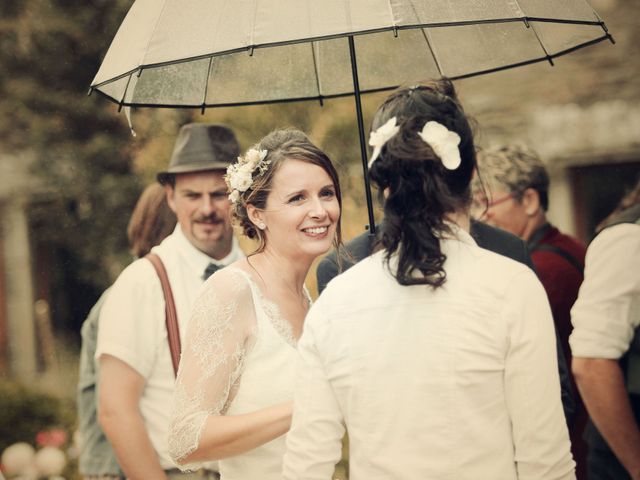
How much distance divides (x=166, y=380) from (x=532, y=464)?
188 centimetres

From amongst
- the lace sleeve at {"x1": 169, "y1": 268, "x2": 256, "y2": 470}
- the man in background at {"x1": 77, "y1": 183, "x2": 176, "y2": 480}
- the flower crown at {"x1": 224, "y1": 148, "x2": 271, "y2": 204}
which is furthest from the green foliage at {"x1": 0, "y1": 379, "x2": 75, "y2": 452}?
the flower crown at {"x1": 224, "y1": 148, "x2": 271, "y2": 204}

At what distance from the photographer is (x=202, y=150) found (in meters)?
3.79

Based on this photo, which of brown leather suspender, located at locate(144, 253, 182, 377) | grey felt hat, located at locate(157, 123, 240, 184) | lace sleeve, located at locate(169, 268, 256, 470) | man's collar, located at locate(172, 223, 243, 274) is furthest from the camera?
grey felt hat, located at locate(157, 123, 240, 184)

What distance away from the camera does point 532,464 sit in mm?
1796

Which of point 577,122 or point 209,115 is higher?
point 209,115

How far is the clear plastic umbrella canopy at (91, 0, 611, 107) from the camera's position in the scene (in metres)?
2.12

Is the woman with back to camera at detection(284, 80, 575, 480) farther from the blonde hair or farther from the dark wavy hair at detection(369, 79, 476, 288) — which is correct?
the blonde hair

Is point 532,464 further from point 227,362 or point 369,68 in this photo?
point 369,68

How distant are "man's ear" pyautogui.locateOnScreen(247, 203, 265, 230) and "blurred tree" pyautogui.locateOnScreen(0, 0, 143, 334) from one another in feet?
10.7

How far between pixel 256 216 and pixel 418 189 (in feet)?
2.88

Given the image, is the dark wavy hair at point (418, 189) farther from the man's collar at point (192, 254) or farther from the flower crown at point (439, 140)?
the man's collar at point (192, 254)

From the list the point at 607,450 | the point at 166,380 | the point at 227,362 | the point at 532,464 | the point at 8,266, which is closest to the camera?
the point at 532,464

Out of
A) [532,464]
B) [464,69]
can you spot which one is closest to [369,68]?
[464,69]

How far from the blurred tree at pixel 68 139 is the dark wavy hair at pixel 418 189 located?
13.5 feet
